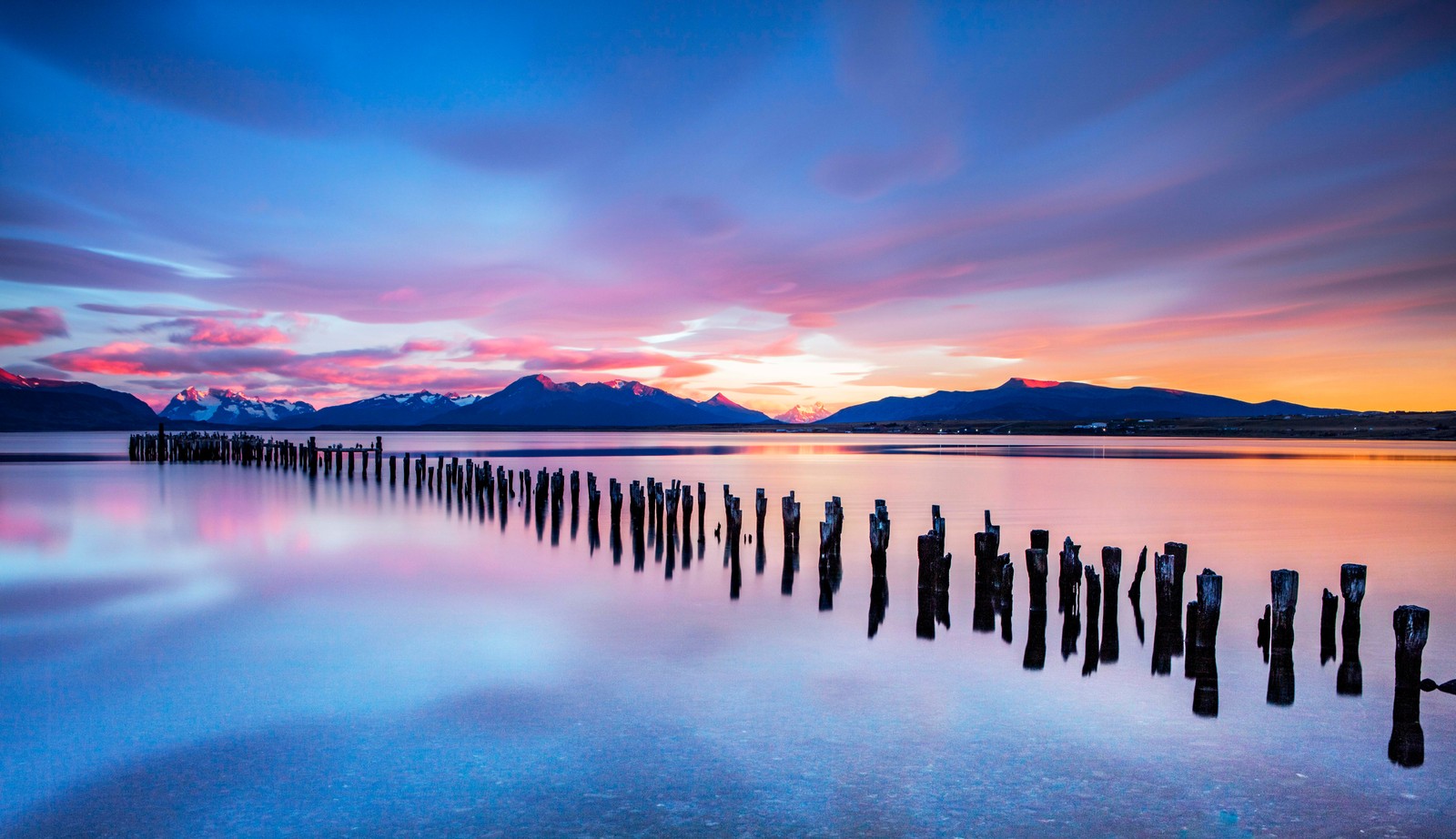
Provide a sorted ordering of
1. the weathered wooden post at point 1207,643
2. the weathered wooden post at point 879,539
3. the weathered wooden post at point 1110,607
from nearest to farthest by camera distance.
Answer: the weathered wooden post at point 1207,643, the weathered wooden post at point 1110,607, the weathered wooden post at point 879,539

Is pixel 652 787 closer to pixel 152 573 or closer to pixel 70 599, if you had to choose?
pixel 70 599

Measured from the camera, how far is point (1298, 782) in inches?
244

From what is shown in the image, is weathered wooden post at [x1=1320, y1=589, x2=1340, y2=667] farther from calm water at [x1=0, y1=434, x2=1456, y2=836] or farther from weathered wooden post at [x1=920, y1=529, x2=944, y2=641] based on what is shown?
weathered wooden post at [x1=920, y1=529, x2=944, y2=641]

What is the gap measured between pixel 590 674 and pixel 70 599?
970 centimetres

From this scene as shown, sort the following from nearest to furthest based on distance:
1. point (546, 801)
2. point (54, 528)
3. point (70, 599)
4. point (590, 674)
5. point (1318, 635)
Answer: point (546, 801) < point (590, 674) < point (1318, 635) < point (70, 599) < point (54, 528)

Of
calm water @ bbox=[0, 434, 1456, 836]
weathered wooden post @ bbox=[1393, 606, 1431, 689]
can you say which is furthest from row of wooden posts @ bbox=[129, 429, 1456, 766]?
calm water @ bbox=[0, 434, 1456, 836]

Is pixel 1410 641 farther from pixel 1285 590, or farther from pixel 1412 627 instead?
pixel 1285 590

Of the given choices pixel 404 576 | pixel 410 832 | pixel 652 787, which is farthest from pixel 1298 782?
pixel 404 576

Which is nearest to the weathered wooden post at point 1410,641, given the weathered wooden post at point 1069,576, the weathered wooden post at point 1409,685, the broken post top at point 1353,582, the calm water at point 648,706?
the weathered wooden post at point 1409,685

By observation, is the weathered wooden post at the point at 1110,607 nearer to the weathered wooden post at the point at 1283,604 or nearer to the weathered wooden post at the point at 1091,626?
the weathered wooden post at the point at 1091,626

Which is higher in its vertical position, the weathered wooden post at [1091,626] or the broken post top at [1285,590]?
the broken post top at [1285,590]

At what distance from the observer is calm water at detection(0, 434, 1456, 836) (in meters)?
5.77

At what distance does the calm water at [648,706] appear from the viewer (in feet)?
18.9

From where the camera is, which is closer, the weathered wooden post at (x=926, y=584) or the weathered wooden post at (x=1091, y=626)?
the weathered wooden post at (x=1091, y=626)
